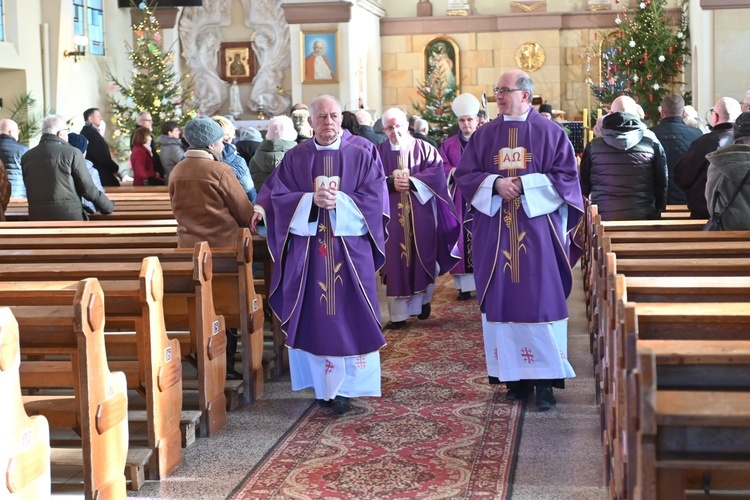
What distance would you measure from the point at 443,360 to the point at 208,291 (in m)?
2.33

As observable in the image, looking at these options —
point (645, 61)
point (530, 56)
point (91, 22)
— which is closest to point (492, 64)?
point (530, 56)

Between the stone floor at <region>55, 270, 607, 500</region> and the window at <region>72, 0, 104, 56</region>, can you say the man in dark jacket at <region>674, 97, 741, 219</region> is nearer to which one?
the stone floor at <region>55, 270, 607, 500</region>

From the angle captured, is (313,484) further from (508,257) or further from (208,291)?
(508,257)

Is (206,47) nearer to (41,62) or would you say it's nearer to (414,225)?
(41,62)

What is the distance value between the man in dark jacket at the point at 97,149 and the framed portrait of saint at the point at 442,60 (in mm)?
9905

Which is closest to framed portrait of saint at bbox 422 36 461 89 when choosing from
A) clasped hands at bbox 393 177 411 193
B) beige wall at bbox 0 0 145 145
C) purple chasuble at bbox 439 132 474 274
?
beige wall at bbox 0 0 145 145

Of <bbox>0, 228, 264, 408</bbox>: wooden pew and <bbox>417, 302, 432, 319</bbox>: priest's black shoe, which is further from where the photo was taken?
<bbox>417, 302, 432, 319</bbox>: priest's black shoe

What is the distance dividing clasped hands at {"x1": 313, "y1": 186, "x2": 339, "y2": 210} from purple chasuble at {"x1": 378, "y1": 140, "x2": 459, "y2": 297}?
2.66 metres

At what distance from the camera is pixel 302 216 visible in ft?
21.7

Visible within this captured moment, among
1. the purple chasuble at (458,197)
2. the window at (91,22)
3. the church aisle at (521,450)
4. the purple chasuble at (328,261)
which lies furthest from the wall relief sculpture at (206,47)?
the purple chasuble at (328,261)

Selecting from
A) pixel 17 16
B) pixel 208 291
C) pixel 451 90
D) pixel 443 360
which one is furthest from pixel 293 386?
pixel 451 90

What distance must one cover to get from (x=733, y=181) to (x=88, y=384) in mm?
3891

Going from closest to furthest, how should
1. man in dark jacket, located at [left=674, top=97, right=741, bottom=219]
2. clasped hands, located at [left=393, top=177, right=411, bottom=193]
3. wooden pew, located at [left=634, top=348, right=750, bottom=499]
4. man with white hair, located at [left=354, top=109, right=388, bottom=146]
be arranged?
wooden pew, located at [left=634, top=348, right=750, bottom=499]
man in dark jacket, located at [left=674, top=97, right=741, bottom=219]
clasped hands, located at [left=393, top=177, right=411, bottom=193]
man with white hair, located at [left=354, top=109, right=388, bottom=146]

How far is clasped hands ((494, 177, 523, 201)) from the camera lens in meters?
6.53
